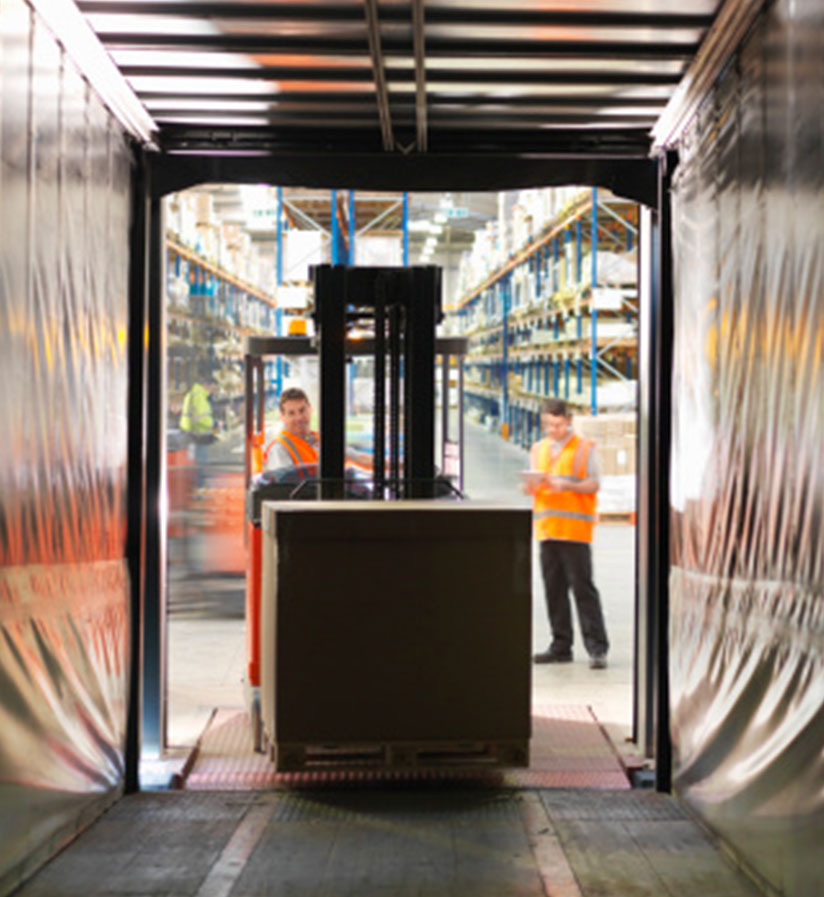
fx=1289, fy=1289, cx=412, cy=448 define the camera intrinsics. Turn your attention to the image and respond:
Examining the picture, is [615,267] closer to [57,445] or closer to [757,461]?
[757,461]

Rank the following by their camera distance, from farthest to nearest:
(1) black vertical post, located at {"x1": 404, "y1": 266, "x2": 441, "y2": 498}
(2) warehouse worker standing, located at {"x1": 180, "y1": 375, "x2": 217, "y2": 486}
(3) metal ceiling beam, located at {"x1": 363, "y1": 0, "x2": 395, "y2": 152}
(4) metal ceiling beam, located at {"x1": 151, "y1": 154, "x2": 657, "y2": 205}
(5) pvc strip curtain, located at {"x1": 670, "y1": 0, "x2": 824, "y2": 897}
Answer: (2) warehouse worker standing, located at {"x1": 180, "y1": 375, "x2": 217, "y2": 486}
(1) black vertical post, located at {"x1": 404, "y1": 266, "x2": 441, "y2": 498}
(4) metal ceiling beam, located at {"x1": 151, "y1": 154, "x2": 657, "y2": 205}
(3) metal ceiling beam, located at {"x1": 363, "y1": 0, "x2": 395, "y2": 152}
(5) pvc strip curtain, located at {"x1": 670, "y1": 0, "x2": 824, "y2": 897}

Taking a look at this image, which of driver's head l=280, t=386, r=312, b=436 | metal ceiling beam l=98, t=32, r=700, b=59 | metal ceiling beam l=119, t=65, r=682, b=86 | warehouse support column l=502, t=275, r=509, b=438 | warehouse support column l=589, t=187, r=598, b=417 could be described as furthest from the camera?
warehouse support column l=502, t=275, r=509, b=438

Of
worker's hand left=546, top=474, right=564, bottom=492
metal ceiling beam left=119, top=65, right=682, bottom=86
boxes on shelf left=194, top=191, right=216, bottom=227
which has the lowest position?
worker's hand left=546, top=474, right=564, bottom=492

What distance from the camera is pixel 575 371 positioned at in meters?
20.6

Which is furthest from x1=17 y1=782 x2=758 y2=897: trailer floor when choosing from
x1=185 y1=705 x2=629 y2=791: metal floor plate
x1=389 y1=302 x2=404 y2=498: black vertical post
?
x1=389 y1=302 x2=404 y2=498: black vertical post

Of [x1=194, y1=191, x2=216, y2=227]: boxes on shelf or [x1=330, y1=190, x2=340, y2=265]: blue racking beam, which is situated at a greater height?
[x1=194, y1=191, x2=216, y2=227]: boxes on shelf

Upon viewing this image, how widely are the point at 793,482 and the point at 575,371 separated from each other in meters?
17.0

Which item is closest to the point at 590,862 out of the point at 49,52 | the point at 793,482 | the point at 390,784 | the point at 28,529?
the point at 390,784

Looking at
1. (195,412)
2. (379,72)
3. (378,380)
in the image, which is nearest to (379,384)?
(378,380)

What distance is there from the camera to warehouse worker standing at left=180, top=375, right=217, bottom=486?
51.6 feet

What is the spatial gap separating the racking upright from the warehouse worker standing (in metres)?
4.98

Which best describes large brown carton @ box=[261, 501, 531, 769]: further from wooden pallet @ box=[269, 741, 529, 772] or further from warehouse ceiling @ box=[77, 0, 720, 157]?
warehouse ceiling @ box=[77, 0, 720, 157]

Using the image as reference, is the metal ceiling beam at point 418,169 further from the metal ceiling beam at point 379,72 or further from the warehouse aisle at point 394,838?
the warehouse aisle at point 394,838

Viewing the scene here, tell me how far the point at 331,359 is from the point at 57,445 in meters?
2.08
